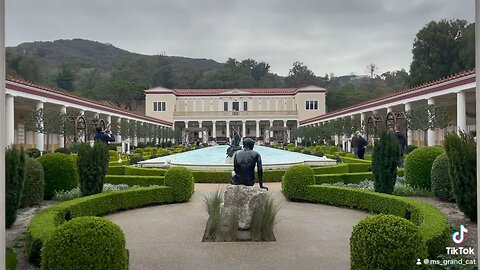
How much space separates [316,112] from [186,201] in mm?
52468

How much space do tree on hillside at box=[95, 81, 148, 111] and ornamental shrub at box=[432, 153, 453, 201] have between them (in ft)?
210

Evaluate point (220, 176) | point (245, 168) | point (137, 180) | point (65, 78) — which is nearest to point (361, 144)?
point (220, 176)

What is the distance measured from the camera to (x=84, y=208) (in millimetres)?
7180

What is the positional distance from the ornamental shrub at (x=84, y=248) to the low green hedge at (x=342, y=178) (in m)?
8.31

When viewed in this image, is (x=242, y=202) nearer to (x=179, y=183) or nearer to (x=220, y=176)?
(x=179, y=183)

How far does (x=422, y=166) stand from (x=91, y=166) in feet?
23.6

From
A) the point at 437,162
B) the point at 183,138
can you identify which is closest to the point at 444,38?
the point at 183,138

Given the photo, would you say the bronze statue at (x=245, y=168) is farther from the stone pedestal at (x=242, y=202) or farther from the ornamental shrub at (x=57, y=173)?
the ornamental shrub at (x=57, y=173)

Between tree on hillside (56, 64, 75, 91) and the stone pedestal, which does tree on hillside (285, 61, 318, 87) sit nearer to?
tree on hillside (56, 64, 75, 91)

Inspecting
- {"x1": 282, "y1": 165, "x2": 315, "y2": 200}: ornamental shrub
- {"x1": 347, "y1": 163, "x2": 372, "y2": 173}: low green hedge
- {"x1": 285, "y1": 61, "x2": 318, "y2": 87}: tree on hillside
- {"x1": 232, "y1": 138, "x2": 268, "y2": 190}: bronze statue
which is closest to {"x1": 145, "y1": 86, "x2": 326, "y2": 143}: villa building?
{"x1": 285, "y1": 61, "x2": 318, "y2": 87}: tree on hillside

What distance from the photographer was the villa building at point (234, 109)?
5888cm

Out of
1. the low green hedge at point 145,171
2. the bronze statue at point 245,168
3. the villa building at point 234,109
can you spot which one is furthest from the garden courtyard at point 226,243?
the villa building at point 234,109

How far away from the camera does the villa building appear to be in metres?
58.9

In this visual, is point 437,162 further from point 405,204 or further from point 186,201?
point 186,201
